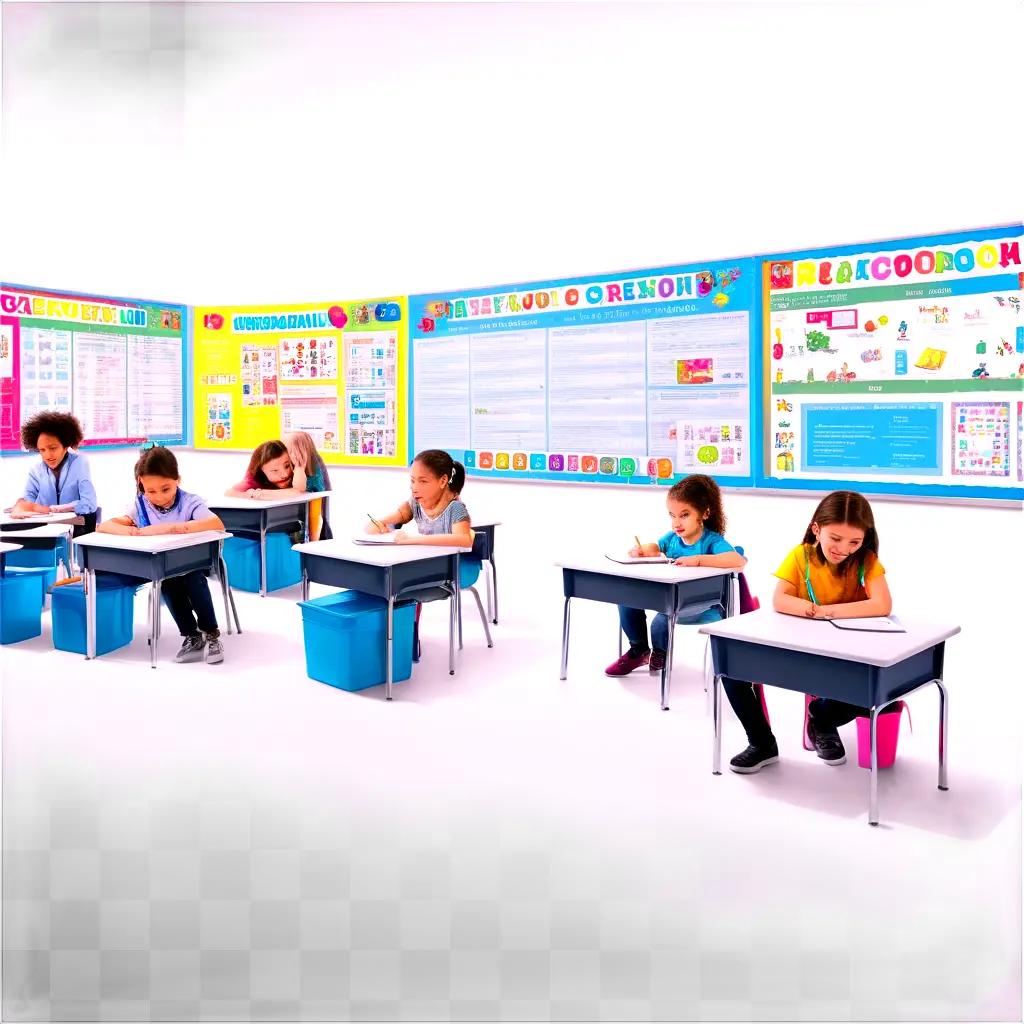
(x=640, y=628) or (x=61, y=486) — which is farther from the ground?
(x=61, y=486)

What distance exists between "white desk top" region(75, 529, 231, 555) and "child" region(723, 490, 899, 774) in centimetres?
234

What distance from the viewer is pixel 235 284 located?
6.89m

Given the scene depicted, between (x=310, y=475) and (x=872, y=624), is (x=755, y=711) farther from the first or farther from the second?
(x=310, y=475)

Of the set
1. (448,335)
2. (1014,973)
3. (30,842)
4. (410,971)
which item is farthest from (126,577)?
(1014,973)

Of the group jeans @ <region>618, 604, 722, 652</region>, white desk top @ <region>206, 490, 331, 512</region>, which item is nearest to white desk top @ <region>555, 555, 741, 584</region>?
jeans @ <region>618, 604, 722, 652</region>

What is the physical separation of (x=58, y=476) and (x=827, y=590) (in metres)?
4.15

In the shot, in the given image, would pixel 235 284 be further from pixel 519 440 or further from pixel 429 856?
pixel 429 856

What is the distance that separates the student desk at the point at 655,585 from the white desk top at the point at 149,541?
62.2 inches

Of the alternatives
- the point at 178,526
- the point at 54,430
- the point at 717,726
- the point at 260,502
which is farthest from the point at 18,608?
the point at 717,726

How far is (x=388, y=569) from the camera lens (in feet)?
12.0

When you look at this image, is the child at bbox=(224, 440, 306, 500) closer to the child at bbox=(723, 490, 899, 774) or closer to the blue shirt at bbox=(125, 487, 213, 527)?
the blue shirt at bbox=(125, 487, 213, 527)

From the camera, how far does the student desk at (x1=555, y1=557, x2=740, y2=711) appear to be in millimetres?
3500

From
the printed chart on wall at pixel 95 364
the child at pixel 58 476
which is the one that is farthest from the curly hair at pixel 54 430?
the printed chart on wall at pixel 95 364

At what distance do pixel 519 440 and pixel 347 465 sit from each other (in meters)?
1.39
